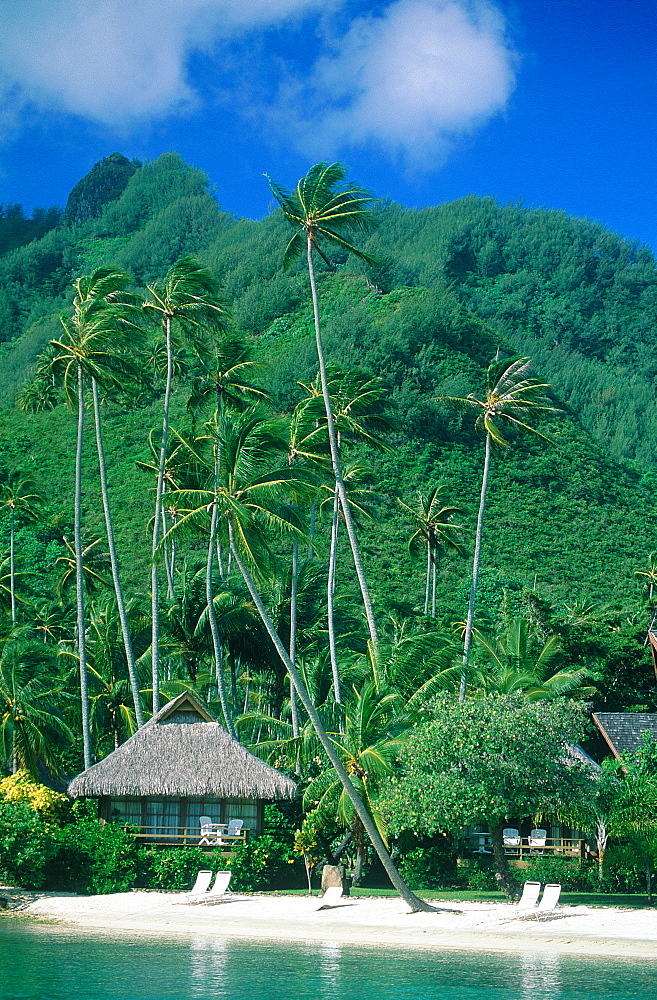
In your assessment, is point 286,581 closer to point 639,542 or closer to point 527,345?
point 639,542

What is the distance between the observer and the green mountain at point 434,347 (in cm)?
5719

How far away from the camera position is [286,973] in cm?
1584

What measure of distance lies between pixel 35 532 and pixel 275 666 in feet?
91.7

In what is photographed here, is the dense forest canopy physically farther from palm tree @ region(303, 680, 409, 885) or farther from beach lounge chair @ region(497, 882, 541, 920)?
beach lounge chair @ region(497, 882, 541, 920)

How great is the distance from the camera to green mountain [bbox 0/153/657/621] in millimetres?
57188

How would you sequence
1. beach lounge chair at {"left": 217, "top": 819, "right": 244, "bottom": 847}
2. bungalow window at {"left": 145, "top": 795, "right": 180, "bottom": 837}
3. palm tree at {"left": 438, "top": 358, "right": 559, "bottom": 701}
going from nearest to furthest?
beach lounge chair at {"left": 217, "top": 819, "right": 244, "bottom": 847}
bungalow window at {"left": 145, "top": 795, "right": 180, "bottom": 837}
palm tree at {"left": 438, "top": 358, "right": 559, "bottom": 701}

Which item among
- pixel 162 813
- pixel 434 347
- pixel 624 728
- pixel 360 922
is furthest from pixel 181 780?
pixel 434 347

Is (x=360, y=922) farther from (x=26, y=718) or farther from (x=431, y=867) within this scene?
(x=26, y=718)

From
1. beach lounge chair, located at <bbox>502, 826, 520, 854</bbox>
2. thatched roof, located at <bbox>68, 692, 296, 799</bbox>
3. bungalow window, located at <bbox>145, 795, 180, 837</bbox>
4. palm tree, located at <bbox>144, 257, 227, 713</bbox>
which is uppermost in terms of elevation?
palm tree, located at <bbox>144, 257, 227, 713</bbox>

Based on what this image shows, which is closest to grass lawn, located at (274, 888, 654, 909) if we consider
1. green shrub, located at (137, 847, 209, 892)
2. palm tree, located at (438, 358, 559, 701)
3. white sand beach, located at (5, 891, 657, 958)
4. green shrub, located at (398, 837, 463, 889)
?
green shrub, located at (398, 837, 463, 889)

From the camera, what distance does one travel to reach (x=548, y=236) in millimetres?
110812

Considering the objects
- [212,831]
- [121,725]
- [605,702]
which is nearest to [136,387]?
[121,725]

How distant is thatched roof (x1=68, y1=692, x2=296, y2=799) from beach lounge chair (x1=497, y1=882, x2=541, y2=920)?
5.61 m

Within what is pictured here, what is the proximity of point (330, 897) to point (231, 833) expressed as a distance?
3.67 metres
